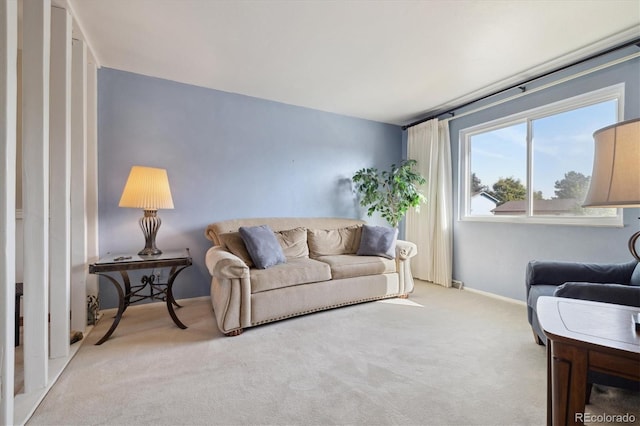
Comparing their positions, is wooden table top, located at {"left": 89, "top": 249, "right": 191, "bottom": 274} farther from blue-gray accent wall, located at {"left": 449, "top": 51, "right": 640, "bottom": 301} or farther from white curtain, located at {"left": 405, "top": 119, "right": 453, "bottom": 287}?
blue-gray accent wall, located at {"left": 449, "top": 51, "right": 640, "bottom": 301}

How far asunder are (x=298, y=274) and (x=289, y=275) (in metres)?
0.10

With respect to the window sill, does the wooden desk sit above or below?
below

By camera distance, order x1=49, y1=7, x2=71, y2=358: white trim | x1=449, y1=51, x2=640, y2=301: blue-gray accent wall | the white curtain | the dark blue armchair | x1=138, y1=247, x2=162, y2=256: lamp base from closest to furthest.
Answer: the dark blue armchair, x1=49, y1=7, x2=71, y2=358: white trim, x1=449, y1=51, x2=640, y2=301: blue-gray accent wall, x1=138, y1=247, x2=162, y2=256: lamp base, the white curtain

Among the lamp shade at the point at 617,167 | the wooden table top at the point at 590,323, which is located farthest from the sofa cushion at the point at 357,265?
the lamp shade at the point at 617,167

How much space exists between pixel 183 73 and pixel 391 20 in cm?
210

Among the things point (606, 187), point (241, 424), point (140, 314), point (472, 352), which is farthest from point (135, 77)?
point (472, 352)

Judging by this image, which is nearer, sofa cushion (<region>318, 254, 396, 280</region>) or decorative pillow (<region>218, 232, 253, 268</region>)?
decorative pillow (<region>218, 232, 253, 268</region>)

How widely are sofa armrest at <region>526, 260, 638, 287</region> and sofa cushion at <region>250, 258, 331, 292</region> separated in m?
1.74

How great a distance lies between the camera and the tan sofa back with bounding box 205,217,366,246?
9.73 feet

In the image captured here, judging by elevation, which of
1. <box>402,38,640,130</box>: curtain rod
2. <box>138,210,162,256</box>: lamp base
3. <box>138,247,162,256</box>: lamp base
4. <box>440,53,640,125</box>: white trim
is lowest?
<box>138,247,162,256</box>: lamp base

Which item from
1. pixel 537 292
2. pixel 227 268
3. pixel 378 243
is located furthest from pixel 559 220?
pixel 227 268

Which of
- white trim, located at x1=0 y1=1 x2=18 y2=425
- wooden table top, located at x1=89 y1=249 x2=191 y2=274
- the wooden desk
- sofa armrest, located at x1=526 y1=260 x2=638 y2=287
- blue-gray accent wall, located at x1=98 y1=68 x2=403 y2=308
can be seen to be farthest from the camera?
blue-gray accent wall, located at x1=98 y1=68 x2=403 y2=308

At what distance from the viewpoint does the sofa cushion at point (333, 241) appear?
131 inches

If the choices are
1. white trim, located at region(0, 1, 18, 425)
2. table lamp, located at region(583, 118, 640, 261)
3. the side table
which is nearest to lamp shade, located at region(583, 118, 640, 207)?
table lamp, located at region(583, 118, 640, 261)
